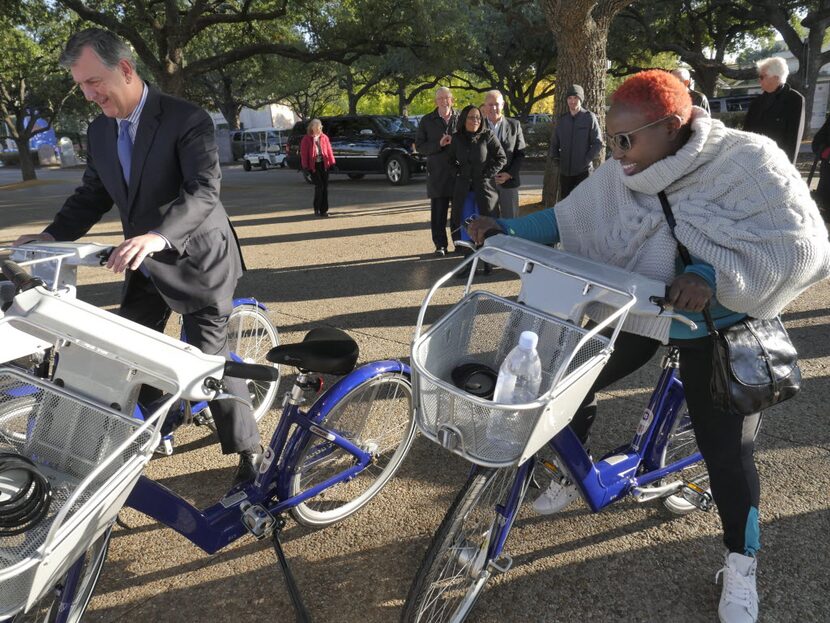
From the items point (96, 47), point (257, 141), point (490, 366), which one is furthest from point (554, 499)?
point (257, 141)

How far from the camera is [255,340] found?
12.3ft

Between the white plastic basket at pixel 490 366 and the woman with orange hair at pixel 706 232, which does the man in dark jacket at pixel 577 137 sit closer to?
the woman with orange hair at pixel 706 232

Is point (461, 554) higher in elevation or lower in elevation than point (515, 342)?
lower

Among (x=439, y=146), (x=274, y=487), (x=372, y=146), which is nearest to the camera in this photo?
(x=274, y=487)

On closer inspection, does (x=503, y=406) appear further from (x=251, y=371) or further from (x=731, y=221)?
(x=731, y=221)

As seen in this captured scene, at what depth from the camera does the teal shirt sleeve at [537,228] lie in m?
2.38

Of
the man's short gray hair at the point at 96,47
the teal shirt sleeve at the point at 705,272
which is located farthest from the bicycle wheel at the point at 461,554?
the man's short gray hair at the point at 96,47

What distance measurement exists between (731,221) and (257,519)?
1925mm

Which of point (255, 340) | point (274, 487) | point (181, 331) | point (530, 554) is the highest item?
point (181, 331)

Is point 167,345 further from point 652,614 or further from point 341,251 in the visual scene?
point 341,251

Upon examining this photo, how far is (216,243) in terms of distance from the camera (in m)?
2.69

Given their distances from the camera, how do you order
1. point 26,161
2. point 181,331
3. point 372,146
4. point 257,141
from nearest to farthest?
point 181,331, point 372,146, point 26,161, point 257,141

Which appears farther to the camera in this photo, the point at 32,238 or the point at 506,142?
the point at 506,142

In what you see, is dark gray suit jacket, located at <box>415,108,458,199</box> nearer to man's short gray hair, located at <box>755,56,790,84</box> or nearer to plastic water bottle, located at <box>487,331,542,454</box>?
man's short gray hair, located at <box>755,56,790,84</box>
